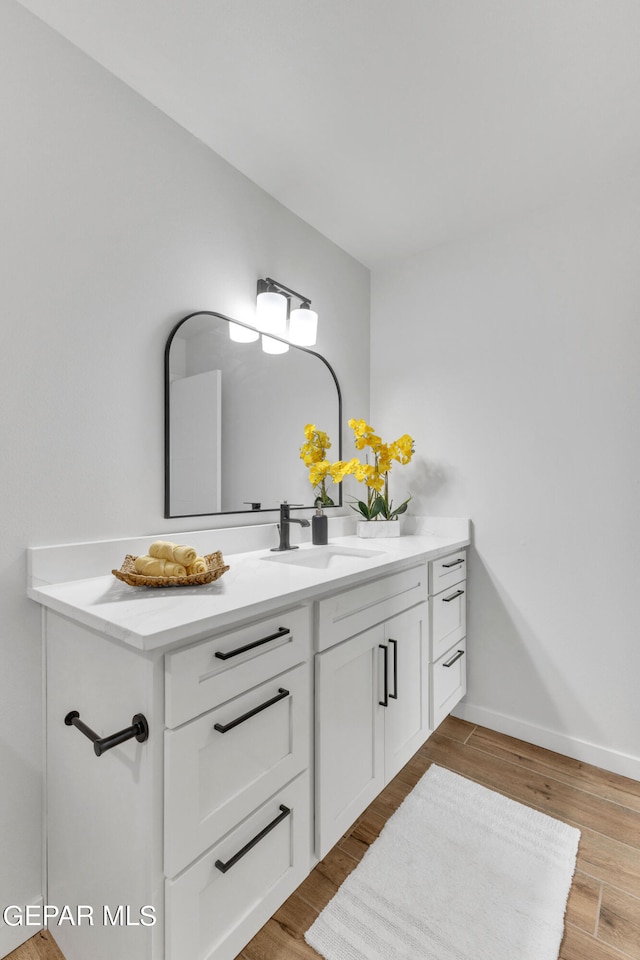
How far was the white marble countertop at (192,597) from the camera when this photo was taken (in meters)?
0.85

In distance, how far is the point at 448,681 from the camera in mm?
1975

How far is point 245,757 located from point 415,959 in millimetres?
688

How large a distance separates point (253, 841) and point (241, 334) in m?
1.60

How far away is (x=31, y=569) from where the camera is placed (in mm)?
1172

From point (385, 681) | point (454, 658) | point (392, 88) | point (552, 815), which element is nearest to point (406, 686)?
point (385, 681)

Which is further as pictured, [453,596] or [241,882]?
[453,596]

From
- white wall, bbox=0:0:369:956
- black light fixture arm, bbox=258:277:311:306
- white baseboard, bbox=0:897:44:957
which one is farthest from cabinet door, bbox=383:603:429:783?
black light fixture arm, bbox=258:277:311:306

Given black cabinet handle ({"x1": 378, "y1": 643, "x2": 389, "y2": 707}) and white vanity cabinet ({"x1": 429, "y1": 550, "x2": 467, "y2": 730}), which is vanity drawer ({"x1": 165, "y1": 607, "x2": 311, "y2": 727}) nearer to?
black cabinet handle ({"x1": 378, "y1": 643, "x2": 389, "y2": 707})

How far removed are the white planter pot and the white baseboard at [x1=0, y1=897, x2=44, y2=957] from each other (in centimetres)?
166

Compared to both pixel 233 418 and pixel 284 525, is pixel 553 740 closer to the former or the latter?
pixel 284 525

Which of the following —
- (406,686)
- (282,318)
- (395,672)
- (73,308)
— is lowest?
(406,686)

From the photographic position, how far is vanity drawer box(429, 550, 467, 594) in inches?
72.2

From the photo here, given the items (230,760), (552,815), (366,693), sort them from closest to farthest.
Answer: (230,760) → (366,693) → (552,815)

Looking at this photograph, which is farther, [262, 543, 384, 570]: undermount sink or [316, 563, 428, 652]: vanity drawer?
[262, 543, 384, 570]: undermount sink
